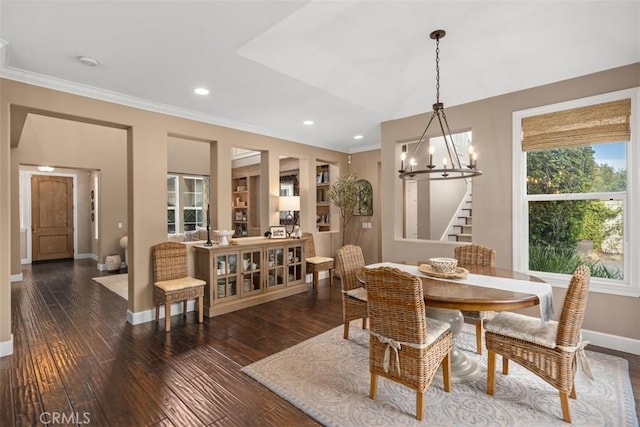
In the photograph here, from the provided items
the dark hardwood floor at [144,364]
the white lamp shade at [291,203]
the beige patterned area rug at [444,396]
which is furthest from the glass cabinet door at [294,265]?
the beige patterned area rug at [444,396]

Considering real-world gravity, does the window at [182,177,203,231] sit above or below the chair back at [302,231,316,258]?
above

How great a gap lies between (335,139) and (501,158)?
2.92m

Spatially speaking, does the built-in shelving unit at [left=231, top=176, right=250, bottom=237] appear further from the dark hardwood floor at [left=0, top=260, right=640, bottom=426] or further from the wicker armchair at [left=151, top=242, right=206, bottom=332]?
the wicker armchair at [left=151, top=242, right=206, bottom=332]

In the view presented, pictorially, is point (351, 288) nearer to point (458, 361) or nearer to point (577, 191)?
point (458, 361)

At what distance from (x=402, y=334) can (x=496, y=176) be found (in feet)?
8.47

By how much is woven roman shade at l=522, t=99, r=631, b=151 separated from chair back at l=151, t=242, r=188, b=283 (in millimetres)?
4351

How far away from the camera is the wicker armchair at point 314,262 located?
5391mm

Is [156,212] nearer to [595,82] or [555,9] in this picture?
[555,9]

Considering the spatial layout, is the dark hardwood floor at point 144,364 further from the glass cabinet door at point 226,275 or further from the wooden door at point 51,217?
the wooden door at point 51,217

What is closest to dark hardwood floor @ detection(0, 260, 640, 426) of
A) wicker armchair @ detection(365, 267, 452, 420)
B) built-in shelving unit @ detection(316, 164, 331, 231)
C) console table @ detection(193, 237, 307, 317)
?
console table @ detection(193, 237, 307, 317)

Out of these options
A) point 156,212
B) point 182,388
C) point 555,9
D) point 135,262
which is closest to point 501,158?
point 555,9

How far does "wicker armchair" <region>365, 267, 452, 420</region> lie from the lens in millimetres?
1960

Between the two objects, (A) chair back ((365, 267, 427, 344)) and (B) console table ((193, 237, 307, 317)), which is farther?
(B) console table ((193, 237, 307, 317))

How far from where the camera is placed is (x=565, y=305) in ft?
6.39
